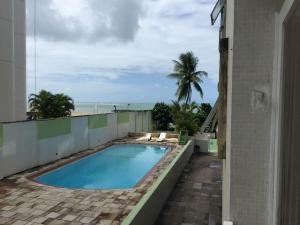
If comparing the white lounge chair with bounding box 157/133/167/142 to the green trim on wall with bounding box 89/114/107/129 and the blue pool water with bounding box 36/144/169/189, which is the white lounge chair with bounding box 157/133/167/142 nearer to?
the blue pool water with bounding box 36/144/169/189

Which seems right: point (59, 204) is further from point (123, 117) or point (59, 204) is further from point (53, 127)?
point (123, 117)

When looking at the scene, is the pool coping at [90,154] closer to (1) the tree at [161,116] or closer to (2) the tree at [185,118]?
(2) the tree at [185,118]

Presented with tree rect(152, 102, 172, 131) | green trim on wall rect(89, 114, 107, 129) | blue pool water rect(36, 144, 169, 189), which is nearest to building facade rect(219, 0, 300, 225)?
blue pool water rect(36, 144, 169, 189)

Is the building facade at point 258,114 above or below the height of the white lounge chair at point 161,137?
above

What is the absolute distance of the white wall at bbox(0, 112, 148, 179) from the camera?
345 inches

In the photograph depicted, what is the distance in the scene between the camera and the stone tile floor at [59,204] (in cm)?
587

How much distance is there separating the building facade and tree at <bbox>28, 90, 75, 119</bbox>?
61.4 feet

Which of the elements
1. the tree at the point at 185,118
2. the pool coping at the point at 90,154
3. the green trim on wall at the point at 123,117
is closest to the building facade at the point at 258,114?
the pool coping at the point at 90,154

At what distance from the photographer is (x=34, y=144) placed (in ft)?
32.9

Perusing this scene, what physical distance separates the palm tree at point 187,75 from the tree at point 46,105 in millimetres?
10163

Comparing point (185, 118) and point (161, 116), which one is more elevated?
point (185, 118)

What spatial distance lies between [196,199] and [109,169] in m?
5.59

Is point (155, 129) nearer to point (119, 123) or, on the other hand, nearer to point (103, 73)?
point (119, 123)

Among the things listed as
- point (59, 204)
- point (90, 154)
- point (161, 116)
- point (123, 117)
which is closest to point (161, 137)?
point (123, 117)
